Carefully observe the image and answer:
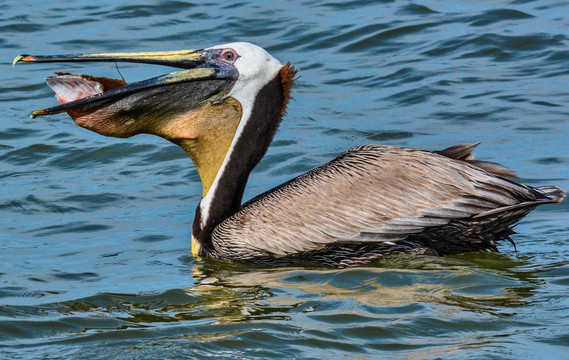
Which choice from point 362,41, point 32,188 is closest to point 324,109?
point 362,41

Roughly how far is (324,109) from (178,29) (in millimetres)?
3361

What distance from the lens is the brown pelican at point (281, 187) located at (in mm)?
5996

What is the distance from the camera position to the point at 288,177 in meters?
8.52

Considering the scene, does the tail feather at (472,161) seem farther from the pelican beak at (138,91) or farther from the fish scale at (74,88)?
the fish scale at (74,88)

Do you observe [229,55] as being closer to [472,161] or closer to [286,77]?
[286,77]

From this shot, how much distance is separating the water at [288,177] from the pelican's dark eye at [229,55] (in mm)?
1318

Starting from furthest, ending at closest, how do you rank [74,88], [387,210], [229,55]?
[229,55], [74,88], [387,210]

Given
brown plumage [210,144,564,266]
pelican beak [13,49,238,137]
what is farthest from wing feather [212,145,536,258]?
pelican beak [13,49,238,137]

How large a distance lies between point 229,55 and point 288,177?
7.13 feet

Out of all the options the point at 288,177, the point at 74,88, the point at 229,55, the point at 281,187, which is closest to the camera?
the point at 74,88

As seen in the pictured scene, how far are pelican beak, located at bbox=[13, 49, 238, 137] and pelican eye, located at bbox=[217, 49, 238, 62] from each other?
0.09ft

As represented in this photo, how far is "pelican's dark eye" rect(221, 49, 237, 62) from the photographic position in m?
6.52

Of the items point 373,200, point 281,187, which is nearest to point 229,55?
point 281,187

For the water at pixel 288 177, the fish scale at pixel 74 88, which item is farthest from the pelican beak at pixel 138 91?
the water at pixel 288 177
